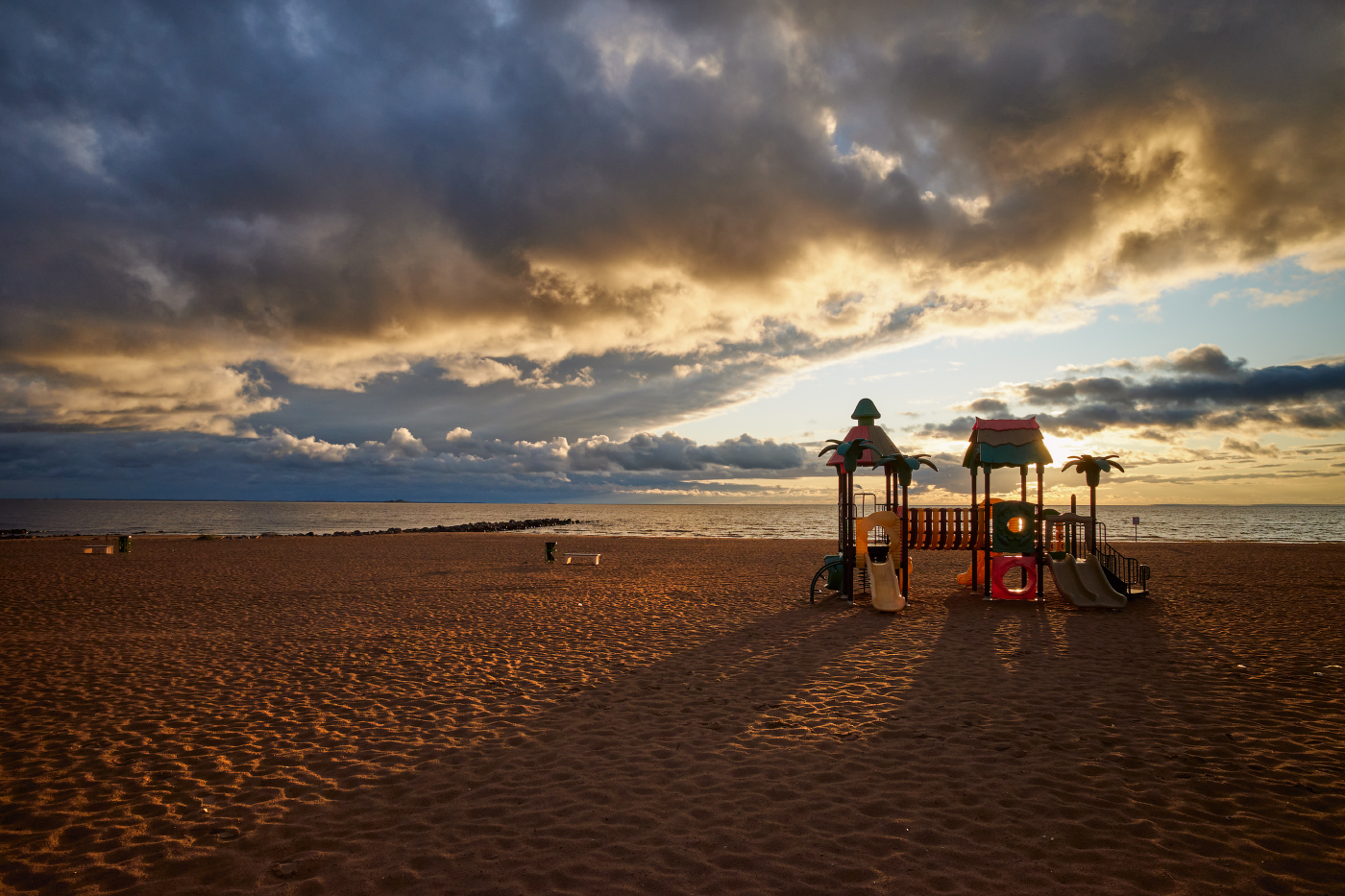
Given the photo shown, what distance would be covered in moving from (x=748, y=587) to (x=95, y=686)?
14529 mm

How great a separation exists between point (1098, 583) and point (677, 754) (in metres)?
13.2

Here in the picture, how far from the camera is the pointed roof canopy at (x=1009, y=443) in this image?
52.0ft

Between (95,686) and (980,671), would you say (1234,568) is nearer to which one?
(980,671)

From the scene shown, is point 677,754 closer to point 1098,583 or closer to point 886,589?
point 886,589

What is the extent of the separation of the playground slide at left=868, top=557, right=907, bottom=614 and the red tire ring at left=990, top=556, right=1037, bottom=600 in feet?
10.2

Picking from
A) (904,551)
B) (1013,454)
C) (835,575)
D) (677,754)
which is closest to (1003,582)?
(904,551)

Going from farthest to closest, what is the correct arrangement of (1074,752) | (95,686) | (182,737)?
1. (95,686)
2. (182,737)
3. (1074,752)

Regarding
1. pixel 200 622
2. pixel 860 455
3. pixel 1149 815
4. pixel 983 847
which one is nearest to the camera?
pixel 983 847

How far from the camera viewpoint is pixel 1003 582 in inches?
631

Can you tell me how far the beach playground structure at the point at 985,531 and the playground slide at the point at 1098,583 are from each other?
2 cm

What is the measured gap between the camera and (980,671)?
29.8ft

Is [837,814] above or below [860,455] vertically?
below

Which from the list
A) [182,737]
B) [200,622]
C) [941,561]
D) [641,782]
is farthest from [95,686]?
[941,561]

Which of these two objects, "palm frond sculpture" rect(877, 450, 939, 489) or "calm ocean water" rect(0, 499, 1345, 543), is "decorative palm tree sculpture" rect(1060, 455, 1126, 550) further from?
"calm ocean water" rect(0, 499, 1345, 543)
